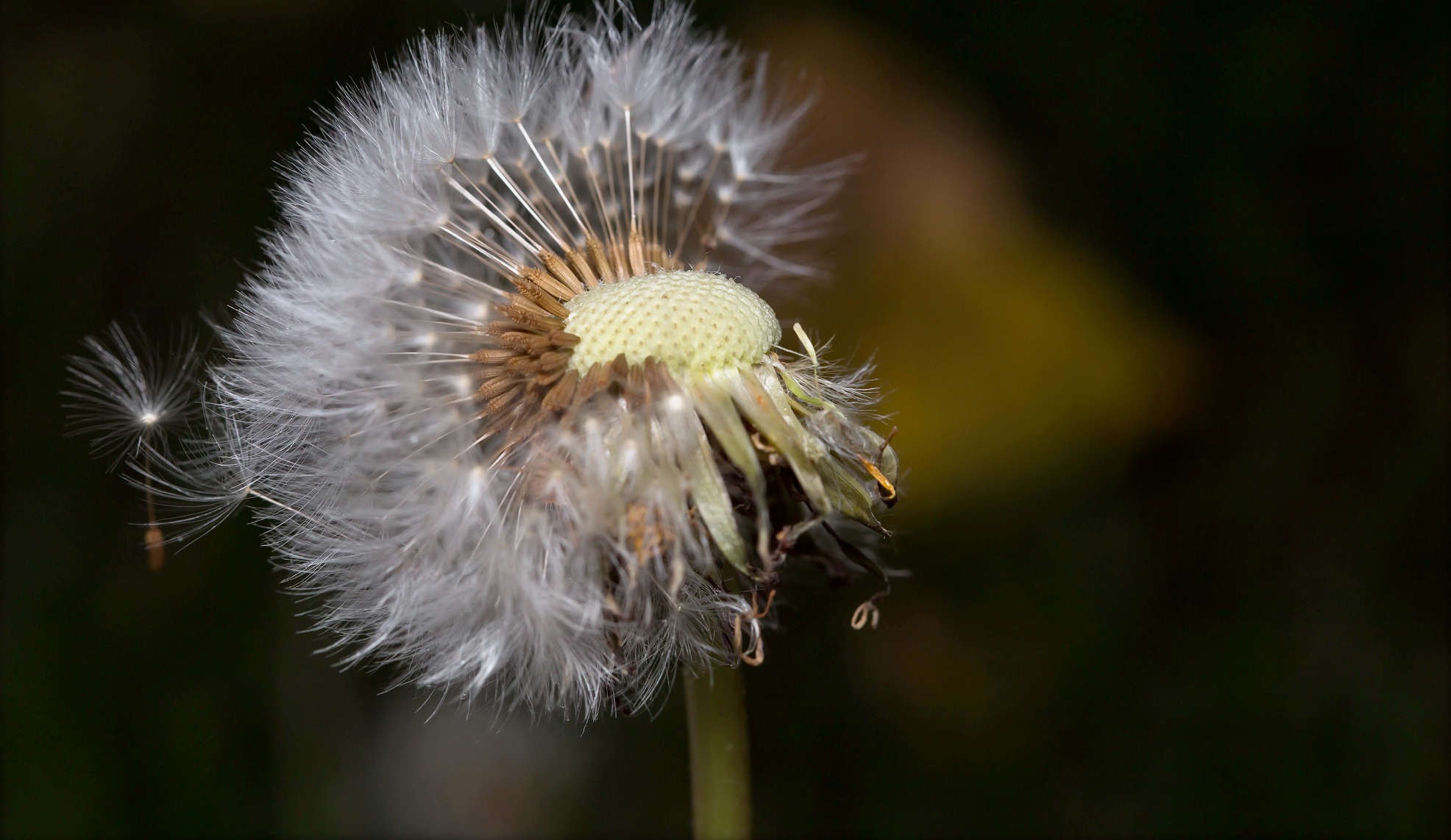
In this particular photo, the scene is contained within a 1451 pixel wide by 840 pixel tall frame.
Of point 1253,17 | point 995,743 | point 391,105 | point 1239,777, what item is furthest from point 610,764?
point 1253,17

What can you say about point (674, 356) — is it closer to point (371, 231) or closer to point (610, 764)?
point (371, 231)

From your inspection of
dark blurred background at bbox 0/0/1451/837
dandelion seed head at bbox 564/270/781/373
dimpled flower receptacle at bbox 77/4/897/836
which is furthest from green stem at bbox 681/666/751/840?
dark blurred background at bbox 0/0/1451/837

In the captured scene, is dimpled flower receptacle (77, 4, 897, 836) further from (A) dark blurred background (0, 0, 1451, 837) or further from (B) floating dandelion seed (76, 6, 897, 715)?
(A) dark blurred background (0, 0, 1451, 837)

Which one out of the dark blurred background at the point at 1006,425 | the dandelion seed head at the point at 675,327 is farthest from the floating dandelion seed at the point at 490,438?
the dark blurred background at the point at 1006,425

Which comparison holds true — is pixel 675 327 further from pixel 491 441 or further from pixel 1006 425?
pixel 1006 425

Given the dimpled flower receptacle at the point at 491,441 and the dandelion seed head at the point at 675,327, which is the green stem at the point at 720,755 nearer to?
the dimpled flower receptacle at the point at 491,441
